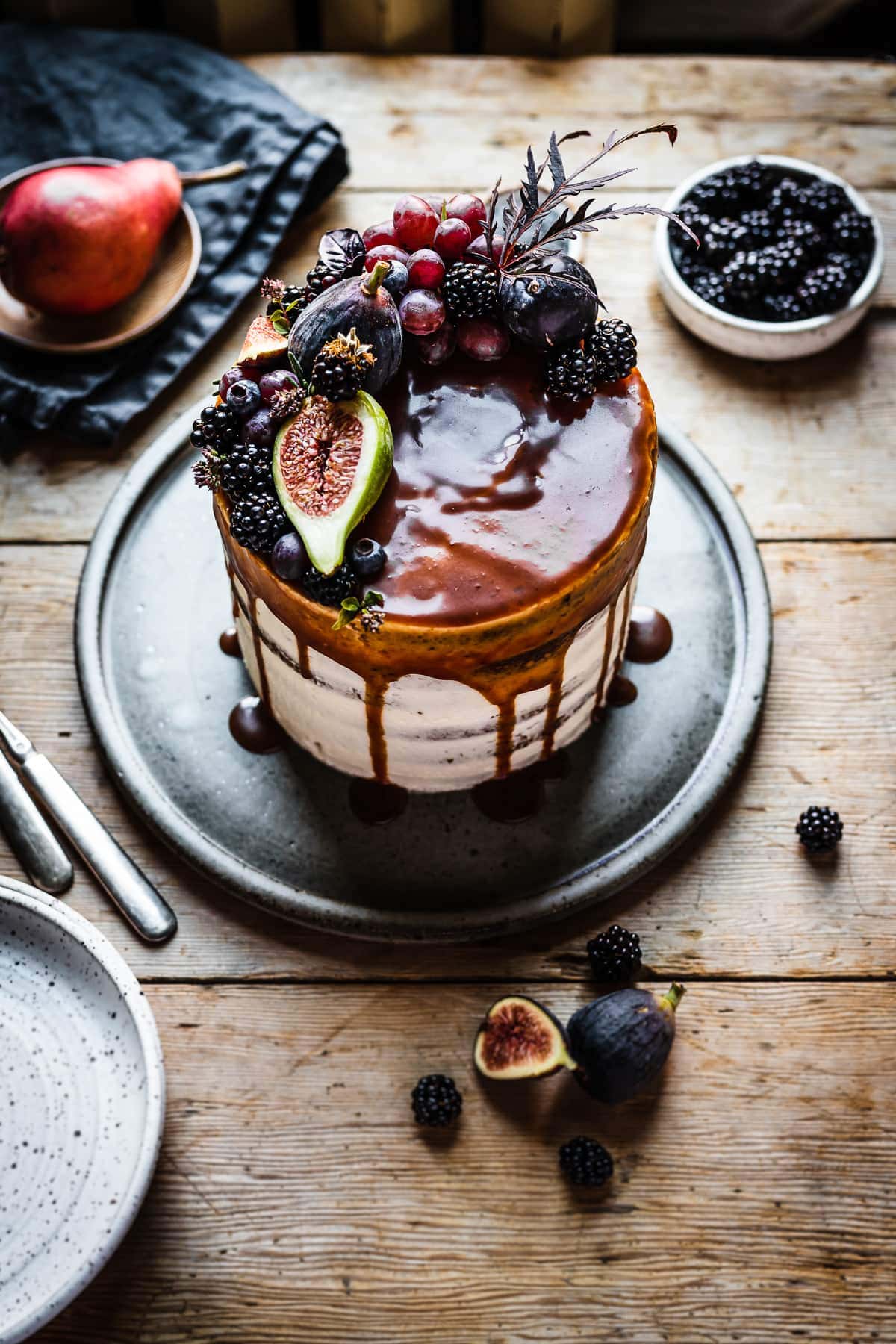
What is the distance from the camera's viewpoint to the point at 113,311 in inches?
104

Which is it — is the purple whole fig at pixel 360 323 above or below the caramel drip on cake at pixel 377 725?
above

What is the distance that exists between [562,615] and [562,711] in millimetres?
293

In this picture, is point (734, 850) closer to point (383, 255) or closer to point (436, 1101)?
point (436, 1101)

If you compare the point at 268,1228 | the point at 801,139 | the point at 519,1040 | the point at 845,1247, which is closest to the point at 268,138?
the point at 801,139

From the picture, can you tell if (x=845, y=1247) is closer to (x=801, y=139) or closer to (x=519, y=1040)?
(x=519, y=1040)

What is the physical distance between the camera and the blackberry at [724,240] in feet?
8.57

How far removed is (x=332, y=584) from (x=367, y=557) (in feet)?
0.21

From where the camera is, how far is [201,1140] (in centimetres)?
194

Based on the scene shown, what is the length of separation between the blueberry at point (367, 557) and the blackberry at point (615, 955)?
2.36 ft

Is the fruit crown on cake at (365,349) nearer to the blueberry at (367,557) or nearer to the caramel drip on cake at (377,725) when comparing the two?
the blueberry at (367,557)

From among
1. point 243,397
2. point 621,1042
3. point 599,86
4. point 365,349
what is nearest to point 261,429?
point 243,397

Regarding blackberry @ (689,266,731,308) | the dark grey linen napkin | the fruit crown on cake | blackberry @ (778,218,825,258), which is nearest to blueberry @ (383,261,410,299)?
the fruit crown on cake

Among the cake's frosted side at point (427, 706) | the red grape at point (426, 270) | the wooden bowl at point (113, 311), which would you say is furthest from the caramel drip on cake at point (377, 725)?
the wooden bowl at point (113, 311)

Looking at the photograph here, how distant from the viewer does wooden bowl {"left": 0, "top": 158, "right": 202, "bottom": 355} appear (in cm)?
257
